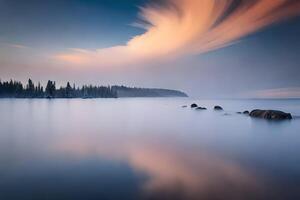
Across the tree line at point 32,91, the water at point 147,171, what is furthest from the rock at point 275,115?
the tree line at point 32,91

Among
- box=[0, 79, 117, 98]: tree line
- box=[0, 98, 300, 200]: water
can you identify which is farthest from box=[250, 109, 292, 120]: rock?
box=[0, 79, 117, 98]: tree line

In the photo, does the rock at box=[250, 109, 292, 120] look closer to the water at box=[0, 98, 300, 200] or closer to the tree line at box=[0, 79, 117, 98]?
the water at box=[0, 98, 300, 200]

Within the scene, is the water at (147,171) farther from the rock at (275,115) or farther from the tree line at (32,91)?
the tree line at (32,91)

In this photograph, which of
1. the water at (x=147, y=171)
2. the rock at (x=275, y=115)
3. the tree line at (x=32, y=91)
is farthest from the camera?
the tree line at (x=32, y=91)

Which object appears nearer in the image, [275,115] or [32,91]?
[275,115]

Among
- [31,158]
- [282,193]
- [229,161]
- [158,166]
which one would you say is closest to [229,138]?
[229,161]

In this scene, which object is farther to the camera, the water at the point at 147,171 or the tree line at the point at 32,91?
the tree line at the point at 32,91

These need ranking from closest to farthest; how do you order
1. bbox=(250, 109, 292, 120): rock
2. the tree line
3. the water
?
the water
bbox=(250, 109, 292, 120): rock
the tree line

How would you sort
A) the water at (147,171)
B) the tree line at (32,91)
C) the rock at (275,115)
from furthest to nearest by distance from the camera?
the tree line at (32,91) → the rock at (275,115) → the water at (147,171)

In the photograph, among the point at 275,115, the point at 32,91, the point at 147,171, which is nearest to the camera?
the point at 147,171

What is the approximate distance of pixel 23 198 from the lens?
21.6 ft

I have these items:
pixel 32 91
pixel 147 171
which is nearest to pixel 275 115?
pixel 147 171

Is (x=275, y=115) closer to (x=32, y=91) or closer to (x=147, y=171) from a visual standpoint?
(x=147, y=171)

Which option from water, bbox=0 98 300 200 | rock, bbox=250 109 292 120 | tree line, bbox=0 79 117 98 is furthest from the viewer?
tree line, bbox=0 79 117 98
